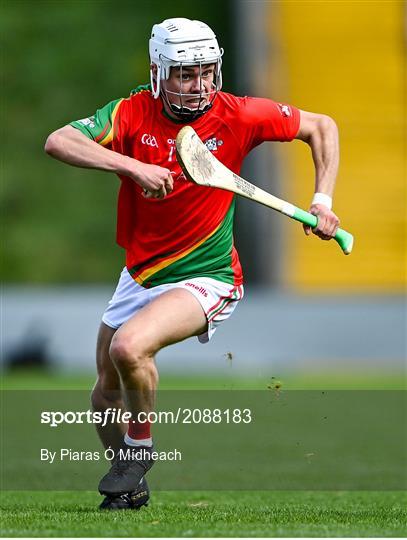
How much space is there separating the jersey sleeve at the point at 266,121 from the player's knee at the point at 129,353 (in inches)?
49.0

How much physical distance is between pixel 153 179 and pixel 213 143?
2.29 ft

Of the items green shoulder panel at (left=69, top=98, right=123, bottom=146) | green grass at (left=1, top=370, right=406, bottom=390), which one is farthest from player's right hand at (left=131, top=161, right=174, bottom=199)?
green grass at (left=1, top=370, right=406, bottom=390)

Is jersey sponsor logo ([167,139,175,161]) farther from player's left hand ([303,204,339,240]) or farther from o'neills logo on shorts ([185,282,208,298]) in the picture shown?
player's left hand ([303,204,339,240])

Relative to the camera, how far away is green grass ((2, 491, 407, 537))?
5531mm

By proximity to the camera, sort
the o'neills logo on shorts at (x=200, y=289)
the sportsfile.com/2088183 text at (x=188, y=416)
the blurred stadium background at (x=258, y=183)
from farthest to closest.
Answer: the blurred stadium background at (x=258, y=183), the sportsfile.com/2088183 text at (x=188, y=416), the o'neills logo on shorts at (x=200, y=289)

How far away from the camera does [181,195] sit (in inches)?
253

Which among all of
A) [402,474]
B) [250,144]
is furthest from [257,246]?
[250,144]

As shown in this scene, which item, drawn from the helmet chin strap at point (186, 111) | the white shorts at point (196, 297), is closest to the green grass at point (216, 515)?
the white shorts at point (196, 297)

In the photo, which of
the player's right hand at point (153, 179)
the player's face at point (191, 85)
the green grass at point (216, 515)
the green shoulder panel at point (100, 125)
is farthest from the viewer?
the player's face at point (191, 85)

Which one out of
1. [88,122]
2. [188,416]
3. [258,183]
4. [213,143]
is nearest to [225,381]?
[188,416]

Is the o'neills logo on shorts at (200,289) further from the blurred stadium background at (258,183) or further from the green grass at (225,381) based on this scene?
the blurred stadium background at (258,183)

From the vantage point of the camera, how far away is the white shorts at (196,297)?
20.8ft

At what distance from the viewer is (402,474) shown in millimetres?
8375

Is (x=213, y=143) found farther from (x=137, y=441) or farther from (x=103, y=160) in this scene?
(x=137, y=441)
